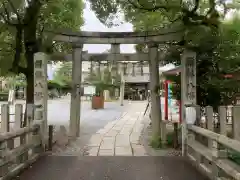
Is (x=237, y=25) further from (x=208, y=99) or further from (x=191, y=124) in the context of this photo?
(x=208, y=99)

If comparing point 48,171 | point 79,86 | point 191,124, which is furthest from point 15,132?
point 79,86

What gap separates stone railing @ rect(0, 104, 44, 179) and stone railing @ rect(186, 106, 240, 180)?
3513mm

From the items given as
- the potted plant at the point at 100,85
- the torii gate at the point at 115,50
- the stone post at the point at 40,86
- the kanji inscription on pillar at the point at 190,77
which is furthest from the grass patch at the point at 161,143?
the potted plant at the point at 100,85

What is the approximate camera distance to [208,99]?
10180 mm

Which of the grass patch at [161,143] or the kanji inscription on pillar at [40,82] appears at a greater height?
the kanji inscription on pillar at [40,82]

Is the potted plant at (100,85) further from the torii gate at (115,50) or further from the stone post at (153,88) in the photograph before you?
the stone post at (153,88)

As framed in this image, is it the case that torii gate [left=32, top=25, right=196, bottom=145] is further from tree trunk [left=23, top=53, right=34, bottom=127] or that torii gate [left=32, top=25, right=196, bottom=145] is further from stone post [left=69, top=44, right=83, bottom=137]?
tree trunk [left=23, top=53, right=34, bottom=127]

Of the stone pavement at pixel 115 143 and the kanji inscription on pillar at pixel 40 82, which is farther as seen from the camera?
the stone pavement at pixel 115 143

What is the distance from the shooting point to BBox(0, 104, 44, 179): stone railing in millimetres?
5559

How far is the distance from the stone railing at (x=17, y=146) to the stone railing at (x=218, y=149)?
351 cm

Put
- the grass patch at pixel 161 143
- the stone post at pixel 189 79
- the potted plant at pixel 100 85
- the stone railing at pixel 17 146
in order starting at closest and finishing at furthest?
1. the stone railing at pixel 17 146
2. the stone post at pixel 189 79
3. the grass patch at pixel 161 143
4. the potted plant at pixel 100 85

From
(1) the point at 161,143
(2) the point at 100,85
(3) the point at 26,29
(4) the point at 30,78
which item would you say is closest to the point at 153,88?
(1) the point at 161,143

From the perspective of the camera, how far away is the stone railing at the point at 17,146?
5.56 m

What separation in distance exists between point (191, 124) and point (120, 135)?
173 inches
